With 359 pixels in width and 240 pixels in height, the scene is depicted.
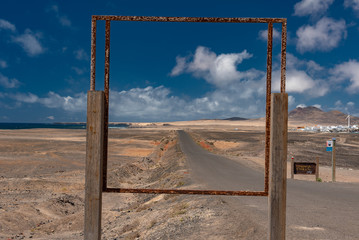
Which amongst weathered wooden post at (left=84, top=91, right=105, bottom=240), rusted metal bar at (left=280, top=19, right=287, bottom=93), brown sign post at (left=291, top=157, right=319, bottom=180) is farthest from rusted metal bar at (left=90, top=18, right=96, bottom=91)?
brown sign post at (left=291, top=157, right=319, bottom=180)

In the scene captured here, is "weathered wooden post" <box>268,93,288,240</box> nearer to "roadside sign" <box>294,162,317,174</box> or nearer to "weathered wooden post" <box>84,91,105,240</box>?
"weathered wooden post" <box>84,91,105,240</box>

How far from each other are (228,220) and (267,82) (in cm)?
476

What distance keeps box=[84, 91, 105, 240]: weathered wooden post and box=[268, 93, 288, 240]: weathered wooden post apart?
221 centimetres

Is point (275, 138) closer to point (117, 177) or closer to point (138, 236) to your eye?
point (138, 236)

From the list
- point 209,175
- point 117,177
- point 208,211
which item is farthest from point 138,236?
point 117,177

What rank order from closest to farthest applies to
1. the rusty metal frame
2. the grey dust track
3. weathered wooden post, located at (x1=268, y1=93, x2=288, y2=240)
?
weathered wooden post, located at (x1=268, y1=93, x2=288, y2=240)
the rusty metal frame
the grey dust track

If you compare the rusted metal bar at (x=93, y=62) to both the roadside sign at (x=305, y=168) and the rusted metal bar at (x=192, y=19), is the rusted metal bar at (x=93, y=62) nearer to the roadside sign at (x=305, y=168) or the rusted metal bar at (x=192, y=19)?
the rusted metal bar at (x=192, y=19)

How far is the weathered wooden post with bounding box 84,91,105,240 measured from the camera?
12.0 feet

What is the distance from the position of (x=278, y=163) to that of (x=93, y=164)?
2380 mm

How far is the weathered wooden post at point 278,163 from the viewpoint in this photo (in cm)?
355

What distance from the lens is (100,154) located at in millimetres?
3641

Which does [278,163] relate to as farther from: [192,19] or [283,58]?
[192,19]

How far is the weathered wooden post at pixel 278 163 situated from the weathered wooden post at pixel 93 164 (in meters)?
2.21

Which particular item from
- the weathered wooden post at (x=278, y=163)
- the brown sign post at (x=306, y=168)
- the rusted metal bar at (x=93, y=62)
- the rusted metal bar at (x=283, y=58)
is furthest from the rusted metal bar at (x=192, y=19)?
the brown sign post at (x=306, y=168)
